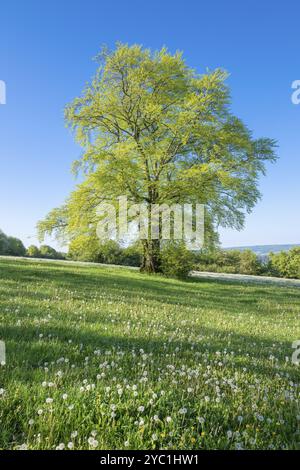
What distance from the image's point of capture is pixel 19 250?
224ft

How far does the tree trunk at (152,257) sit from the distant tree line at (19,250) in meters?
44.0

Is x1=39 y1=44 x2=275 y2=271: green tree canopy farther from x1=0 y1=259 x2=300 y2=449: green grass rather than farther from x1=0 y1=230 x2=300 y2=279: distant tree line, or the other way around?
x1=0 y1=259 x2=300 y2=449: green grass

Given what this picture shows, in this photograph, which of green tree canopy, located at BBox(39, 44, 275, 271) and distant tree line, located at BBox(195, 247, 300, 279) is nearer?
green tree canopy, located at BBox(39, 44, 275, 271)

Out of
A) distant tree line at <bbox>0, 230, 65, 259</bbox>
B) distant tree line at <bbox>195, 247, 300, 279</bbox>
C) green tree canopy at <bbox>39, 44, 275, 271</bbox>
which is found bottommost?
distant tree line at <bbox>195, 247, 300, 279</bbox>

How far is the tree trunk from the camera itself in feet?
88.8

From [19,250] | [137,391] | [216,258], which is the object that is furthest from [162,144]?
[19,250]

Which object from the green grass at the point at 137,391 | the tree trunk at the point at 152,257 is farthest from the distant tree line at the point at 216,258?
the green grass at the point at 137,391

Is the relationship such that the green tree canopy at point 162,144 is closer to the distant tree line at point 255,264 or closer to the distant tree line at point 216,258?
the distant tree line at point 216,258

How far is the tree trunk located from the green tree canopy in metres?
0.09

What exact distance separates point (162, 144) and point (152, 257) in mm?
9493

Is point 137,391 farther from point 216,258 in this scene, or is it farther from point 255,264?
point 255,264

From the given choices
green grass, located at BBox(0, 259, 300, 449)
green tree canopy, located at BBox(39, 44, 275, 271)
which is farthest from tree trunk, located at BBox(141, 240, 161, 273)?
green grass, located at BBox(0, 259, 300, 449)

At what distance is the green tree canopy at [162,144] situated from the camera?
23.9 meters
